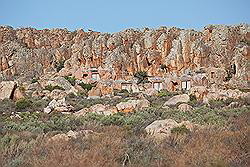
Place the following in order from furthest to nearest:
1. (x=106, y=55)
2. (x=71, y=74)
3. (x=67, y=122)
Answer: (x=106, y=55), (x=71, y=74), (x=67, y=122)

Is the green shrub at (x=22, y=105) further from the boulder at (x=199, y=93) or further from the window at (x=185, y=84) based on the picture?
the window at (x=185, y=84)

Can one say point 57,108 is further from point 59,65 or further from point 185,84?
point 59,65

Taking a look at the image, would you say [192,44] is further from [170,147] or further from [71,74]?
[170,147]

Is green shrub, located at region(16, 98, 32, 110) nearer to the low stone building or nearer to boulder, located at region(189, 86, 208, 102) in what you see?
boulder, located at region(189, 86, 208, 102)

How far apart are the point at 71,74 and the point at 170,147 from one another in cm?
5275

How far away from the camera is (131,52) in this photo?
65000 mm

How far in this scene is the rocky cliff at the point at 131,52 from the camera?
5819 centimetres

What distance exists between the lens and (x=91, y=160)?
5.43 meters

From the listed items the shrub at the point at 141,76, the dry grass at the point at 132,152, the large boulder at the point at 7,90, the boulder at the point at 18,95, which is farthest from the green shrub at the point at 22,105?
the shrub at the point at 141,76

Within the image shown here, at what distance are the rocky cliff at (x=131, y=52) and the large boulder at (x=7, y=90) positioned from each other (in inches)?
1207

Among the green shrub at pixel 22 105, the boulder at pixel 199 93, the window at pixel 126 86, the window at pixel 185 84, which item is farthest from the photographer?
the window at pixel 126 86

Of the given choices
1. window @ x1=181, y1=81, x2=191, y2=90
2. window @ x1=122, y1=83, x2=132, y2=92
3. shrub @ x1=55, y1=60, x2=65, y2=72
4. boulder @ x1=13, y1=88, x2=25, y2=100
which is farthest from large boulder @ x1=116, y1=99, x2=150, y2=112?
shrub @ x1=55, y1=60, x2=65, y2=72

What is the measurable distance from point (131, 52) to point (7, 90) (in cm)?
4102

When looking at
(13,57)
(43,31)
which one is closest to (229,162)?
(13,57)
